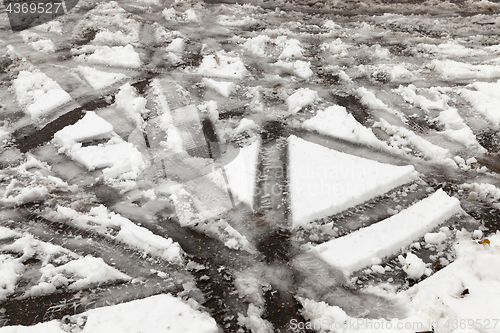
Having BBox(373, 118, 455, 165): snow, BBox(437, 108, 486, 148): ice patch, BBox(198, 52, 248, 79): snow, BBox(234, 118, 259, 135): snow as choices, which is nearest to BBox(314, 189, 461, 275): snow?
BBox(373, 118, 455, 165): snow

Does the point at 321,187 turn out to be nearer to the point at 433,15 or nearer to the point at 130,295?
the point at 130,295

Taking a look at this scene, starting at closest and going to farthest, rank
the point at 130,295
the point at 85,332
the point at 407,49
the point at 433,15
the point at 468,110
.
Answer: the point at 85,332 < the point at 130,295 < the point at 468,110 < the point at 407,49 < the point at 433,15

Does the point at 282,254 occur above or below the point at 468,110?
below

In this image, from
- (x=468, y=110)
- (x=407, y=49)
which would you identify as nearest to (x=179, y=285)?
(x=468, y=110)

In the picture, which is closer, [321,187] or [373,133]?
[321,187]

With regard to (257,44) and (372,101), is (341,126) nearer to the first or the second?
(372,101)

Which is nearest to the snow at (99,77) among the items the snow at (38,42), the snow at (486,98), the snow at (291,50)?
the snow at (38,42)

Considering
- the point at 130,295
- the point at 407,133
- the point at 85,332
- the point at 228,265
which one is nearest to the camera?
the point at 85,332

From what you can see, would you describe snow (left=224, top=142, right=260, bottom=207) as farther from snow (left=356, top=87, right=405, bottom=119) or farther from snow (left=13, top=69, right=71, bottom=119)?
snow (left=13, top=69, right=71, bottom=119)
